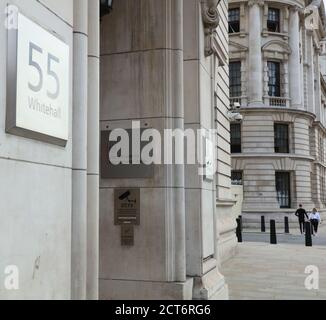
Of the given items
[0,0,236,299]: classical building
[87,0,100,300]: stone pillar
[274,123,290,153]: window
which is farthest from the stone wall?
[274,123,290,153]: window

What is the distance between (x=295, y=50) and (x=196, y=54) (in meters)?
40.7

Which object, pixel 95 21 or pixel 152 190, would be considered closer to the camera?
pixel 95 21

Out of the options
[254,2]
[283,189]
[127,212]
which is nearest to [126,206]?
[127,212]

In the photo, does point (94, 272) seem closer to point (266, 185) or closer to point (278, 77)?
point (266, 185)

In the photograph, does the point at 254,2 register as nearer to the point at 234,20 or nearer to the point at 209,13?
the point at 234,20

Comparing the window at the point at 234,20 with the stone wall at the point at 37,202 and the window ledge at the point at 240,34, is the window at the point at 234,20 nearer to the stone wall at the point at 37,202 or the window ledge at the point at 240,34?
the window ledge at the point at 240,34

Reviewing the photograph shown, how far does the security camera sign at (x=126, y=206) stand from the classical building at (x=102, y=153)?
0.02 m

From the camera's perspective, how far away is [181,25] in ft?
25.9

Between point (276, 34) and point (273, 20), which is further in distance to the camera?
point (273, 20)

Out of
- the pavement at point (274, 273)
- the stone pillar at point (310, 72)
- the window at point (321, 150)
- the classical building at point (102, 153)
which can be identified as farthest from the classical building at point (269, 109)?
the classical building at point (102, 153)

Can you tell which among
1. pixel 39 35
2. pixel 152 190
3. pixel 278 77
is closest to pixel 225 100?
pixel 152 190

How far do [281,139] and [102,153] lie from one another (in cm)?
3883

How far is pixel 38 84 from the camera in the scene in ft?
13.2

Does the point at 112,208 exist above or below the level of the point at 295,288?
above
